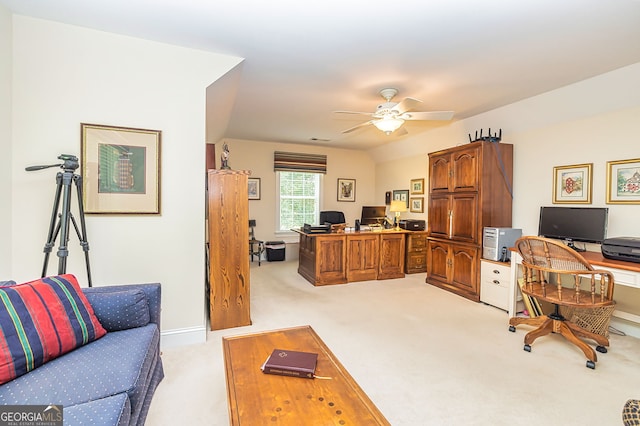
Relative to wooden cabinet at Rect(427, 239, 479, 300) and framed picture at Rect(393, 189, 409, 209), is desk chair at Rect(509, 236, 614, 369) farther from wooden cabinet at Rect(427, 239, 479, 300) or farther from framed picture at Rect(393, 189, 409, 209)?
framed picture at Rect(393, 189, 409, 209)

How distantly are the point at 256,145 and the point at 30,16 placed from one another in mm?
4094

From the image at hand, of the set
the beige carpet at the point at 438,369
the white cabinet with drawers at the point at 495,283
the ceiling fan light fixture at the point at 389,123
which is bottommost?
the beige carpet at the point at 438,369

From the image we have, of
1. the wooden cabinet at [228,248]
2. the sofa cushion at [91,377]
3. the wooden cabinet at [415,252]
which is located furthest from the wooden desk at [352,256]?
the sofa cushion at [91,377]

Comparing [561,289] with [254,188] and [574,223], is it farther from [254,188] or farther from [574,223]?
[254,188]

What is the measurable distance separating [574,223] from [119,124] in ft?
14.2

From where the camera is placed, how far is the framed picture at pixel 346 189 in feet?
22.4

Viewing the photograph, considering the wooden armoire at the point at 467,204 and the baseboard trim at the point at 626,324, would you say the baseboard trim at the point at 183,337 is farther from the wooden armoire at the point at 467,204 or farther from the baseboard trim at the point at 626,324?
the baseboard trim at the point at 626,324

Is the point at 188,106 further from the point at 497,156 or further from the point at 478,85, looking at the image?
the point at 497,156

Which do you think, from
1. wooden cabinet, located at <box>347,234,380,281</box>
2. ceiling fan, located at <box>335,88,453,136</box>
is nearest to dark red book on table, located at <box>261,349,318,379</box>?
ceiling fan, located at <box>335,88,453,136</box>

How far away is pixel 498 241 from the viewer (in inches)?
138

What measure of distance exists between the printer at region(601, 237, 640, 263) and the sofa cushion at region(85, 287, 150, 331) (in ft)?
11.6

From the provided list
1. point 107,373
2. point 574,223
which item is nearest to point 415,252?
point 574,223

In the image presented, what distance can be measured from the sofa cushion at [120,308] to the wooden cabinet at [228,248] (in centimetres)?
103

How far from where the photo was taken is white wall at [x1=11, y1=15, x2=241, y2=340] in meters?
2.13
